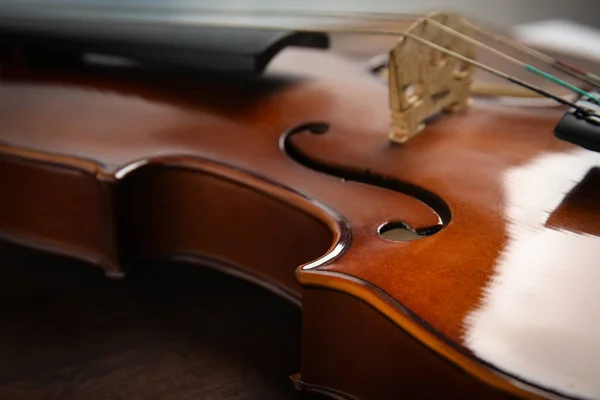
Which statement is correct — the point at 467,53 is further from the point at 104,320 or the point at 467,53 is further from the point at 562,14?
the point at 562,14

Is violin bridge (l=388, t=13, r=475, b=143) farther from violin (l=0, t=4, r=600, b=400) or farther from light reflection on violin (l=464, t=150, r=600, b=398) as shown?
light reflection on violin (l=464, t=150, r=600, b=398)

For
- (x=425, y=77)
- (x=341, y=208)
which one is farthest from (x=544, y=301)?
(x=425, y=77)

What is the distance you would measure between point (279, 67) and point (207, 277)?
397 mm

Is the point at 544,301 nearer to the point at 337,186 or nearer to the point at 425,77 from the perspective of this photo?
the point at 337,186

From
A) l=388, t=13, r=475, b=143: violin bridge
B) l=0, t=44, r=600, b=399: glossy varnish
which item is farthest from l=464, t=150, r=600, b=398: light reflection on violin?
l=388, t=13, r=475, b=143: violin bridge

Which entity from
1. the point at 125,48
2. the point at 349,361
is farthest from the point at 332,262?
the point at 125,48

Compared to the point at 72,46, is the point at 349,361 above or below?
below

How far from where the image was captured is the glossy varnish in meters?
0.47

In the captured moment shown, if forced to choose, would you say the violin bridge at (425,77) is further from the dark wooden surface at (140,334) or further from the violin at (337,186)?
the dark wooden surface at (140,334)

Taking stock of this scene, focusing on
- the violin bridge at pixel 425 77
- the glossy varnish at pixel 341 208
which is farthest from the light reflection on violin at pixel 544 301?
the violin bridge at pixel 425 77

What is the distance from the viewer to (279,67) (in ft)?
3.42

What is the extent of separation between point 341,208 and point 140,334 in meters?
0.28

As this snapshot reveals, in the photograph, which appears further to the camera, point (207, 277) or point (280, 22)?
point (280, 22)

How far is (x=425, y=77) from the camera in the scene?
0.81m
